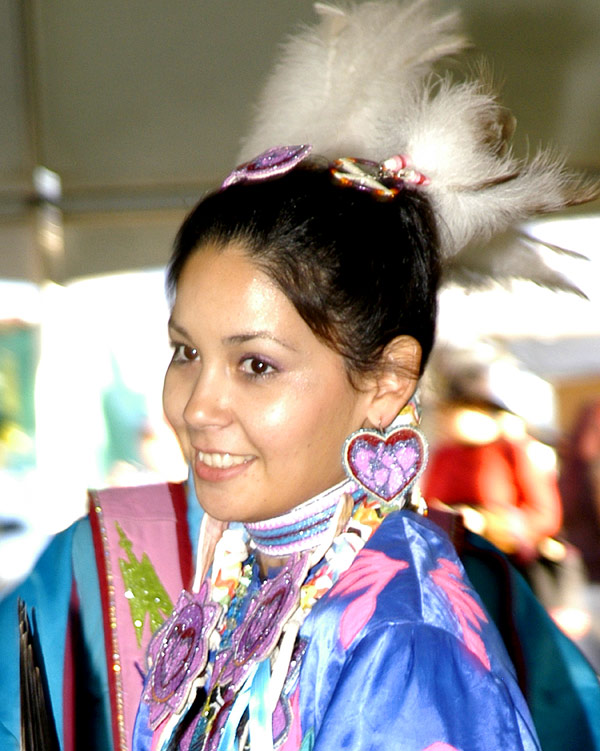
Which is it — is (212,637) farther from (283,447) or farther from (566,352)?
(566,352)

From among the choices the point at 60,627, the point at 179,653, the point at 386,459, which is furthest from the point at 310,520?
the point at 60,627

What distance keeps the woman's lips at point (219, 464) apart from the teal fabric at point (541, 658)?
23.4 inches

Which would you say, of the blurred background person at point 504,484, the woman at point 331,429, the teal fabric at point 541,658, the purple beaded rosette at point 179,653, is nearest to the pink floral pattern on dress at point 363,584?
the woman at point 331,429

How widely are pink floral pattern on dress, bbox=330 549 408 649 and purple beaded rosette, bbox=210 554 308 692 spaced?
77 millimetres

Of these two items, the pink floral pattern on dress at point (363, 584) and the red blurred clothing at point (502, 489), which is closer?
the pink floral pattern on dress at point (363, 584)

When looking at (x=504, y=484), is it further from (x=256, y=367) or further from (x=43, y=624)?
(x=256, y=367)

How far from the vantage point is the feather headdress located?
3.41ft

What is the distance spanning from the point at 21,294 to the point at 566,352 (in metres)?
1.36

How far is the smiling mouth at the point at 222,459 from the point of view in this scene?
93cm

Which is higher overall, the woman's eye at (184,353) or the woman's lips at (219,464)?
the woman's eye at (184,353)

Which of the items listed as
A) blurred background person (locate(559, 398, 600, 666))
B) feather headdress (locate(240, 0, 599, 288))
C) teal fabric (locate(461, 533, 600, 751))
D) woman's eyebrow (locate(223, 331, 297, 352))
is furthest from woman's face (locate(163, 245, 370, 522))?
blurred background person (locate(559, 398, 600, 666))

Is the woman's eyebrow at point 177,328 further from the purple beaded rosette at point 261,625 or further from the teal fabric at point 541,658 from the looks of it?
the teal fabric at point 541,658

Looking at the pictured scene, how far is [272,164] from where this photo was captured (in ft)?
3.34

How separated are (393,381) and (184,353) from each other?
8.2 inches
